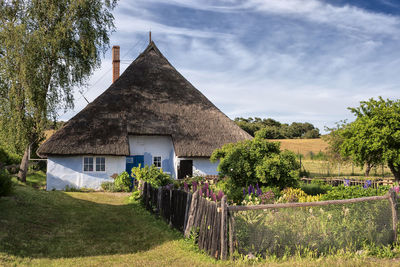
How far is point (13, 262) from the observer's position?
251 inches

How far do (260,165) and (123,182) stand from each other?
10.4 metres

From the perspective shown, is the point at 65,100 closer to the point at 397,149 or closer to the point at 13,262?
the point at 13,262

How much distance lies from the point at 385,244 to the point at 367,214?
71 centimetres

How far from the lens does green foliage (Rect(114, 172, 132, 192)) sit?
18.5 metres

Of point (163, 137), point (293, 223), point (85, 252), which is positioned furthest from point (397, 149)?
point (85, 252)

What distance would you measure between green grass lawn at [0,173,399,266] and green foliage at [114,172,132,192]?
241 inches

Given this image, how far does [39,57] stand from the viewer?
1870 centimetres

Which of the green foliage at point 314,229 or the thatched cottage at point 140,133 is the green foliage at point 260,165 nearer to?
the green foliage at point 314,229

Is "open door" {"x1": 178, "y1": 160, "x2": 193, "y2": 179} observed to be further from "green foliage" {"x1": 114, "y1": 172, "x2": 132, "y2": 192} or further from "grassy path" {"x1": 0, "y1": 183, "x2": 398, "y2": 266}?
"grassy path" {"x1": 0, "y1": 183, "x2": 398, "y2": 266}

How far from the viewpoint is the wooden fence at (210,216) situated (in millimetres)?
6348

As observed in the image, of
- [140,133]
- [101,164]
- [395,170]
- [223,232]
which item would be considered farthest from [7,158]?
[395,170]

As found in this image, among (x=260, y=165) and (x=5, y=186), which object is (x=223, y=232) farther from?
(x=5, y=186)

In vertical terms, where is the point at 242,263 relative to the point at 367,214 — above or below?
below

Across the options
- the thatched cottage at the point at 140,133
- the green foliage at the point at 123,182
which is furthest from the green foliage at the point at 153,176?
the thatched cottage at the point at 140,133
